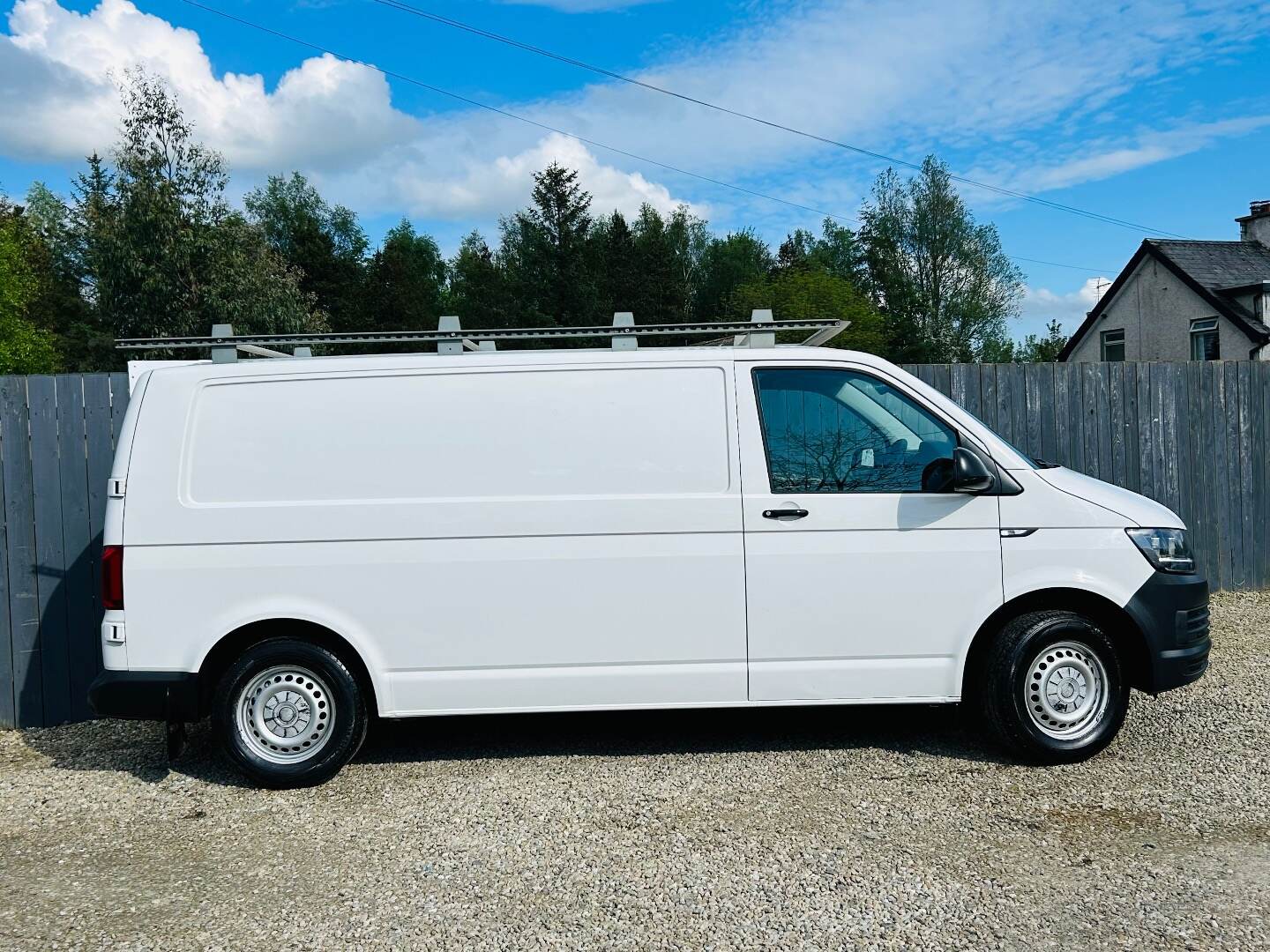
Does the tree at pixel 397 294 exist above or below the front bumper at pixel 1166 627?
above

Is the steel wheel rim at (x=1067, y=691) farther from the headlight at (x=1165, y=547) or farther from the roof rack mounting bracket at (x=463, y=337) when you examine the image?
the roof rack mounting bracket at (x=463, y=337)

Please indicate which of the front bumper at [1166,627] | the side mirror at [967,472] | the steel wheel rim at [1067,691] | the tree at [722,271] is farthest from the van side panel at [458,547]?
the tree at [722,271]

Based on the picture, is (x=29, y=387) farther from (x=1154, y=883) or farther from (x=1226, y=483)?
(x=1226, y=483)

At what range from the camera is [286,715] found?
16.3 ft

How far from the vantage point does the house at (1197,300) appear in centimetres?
2650

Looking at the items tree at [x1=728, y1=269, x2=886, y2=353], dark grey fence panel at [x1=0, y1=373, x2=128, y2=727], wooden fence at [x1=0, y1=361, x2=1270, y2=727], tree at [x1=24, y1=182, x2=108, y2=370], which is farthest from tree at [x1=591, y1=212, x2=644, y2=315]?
dark grey fence panel at [x1=0, y1=373, x2=128, y2=727]

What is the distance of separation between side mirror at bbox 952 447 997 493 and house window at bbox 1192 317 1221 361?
26.6 m

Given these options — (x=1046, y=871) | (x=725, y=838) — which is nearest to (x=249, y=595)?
(x=725, y=838)

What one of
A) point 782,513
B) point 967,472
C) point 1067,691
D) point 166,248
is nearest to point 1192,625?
point 1067,691

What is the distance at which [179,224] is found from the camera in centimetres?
2108

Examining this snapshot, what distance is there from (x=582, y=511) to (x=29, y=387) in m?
3.91

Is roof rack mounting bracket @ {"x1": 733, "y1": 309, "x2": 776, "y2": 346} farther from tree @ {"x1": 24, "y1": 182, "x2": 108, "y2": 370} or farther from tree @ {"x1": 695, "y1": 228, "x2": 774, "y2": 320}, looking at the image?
tree @ {"x1": 695, "y1": 228, "x2": 774, "y2": 320}

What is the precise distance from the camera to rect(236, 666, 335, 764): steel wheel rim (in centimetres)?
496

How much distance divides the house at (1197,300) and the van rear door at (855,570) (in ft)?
81.7
